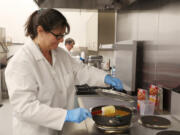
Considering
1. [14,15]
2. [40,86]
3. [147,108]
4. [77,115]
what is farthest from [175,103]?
[14,15]

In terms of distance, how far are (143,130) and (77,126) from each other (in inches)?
13.1

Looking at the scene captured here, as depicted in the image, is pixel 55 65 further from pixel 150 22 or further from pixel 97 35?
pixel 97 35

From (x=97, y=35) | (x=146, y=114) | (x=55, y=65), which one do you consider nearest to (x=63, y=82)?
(x=55, y=65)

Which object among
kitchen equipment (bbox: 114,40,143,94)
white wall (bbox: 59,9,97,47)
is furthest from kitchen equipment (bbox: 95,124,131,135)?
white wall (bbox: 59,9,97,47)

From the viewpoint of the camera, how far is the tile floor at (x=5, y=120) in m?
2.52

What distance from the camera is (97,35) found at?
329 centimetres

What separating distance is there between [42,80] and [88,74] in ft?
1.56

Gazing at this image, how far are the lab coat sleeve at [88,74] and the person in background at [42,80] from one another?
0.04 m

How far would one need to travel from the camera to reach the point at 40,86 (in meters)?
1.08

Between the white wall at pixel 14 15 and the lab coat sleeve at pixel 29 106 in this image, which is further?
the white wall at pixel 14 15

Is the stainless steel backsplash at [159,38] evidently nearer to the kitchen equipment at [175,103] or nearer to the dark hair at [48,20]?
the kitchen equipment at [175,103]

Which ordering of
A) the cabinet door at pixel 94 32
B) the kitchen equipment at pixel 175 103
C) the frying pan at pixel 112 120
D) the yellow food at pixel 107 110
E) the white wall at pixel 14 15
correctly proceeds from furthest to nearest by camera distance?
the white wall at pixel 14 15 → the cabinet door at pixel 94 32 → the kitchen equipment at pixel 175 103 → the yellow food at pixel 107 110 → the frying pan at pixel 112 120

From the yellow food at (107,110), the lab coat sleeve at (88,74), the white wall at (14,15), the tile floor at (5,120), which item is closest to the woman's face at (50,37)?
the lab coat sleeve at (88,74)

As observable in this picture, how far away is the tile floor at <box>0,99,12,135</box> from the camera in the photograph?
2525 mm
